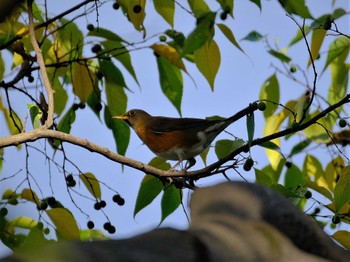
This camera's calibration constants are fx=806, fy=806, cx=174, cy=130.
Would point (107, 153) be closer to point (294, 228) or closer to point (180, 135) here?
point (294, 228)

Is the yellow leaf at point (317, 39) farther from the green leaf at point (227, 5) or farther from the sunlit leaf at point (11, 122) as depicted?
the sunlit leaf at point (11, 122)

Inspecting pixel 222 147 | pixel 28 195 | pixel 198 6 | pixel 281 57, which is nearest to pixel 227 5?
pixel 198 6

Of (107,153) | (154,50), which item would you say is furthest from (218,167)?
(154,50)

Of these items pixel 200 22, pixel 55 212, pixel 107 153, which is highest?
pixel 200 22

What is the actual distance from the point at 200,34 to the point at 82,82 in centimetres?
135

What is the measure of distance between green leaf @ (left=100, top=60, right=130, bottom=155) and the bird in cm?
4

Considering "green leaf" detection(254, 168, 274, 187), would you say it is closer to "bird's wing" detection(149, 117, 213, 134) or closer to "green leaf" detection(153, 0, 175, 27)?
"green leaf" detection(153, 0, 175, 27)

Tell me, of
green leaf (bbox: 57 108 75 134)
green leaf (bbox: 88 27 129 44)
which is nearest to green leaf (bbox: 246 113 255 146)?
green leaf (bbox: 57 108 75 134)

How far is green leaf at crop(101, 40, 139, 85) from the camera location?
3.68 meters

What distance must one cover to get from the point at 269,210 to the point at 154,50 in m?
2.41

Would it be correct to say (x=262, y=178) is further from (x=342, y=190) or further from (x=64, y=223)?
(x=64, y=223)

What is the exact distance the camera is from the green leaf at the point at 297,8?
9.25ft

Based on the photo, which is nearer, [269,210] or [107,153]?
[269,210]

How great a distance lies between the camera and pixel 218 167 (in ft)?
8.78
